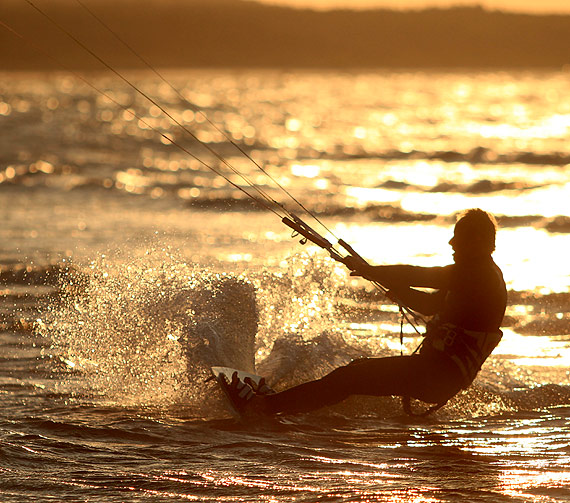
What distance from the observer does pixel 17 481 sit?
22.0 feet

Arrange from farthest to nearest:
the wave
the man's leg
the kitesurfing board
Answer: the wave
the kitesurfing board
the man's leg

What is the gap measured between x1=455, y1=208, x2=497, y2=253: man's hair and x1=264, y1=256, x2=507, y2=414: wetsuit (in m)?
0.11

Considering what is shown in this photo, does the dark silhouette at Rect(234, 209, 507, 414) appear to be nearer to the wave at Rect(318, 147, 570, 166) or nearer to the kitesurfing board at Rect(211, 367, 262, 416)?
the kitesurfing board at Rect(211, 367, 262, 416)

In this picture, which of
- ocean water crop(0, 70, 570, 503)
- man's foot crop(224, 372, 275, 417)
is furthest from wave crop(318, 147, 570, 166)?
man's foot crop(224, 372, 275, 417)

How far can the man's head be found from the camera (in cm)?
746

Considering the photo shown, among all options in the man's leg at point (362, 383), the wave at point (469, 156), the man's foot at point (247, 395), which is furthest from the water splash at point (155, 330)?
the wave at point (469, 156)

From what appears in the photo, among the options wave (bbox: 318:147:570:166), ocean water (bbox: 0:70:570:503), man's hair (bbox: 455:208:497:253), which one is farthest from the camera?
wave (bbox: 318:147:570:166)

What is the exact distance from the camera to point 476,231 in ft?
24.5

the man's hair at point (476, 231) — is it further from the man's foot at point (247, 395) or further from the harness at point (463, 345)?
the man's foot at point (247, 395)

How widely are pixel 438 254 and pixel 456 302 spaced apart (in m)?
10.5

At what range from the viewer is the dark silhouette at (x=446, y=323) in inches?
295

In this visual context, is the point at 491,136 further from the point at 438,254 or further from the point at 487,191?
the point at 438,254

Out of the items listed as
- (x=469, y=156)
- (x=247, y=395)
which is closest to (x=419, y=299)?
(x=247, y=395)

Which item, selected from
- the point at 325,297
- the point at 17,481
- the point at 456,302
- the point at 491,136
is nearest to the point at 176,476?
the point at 17,481
